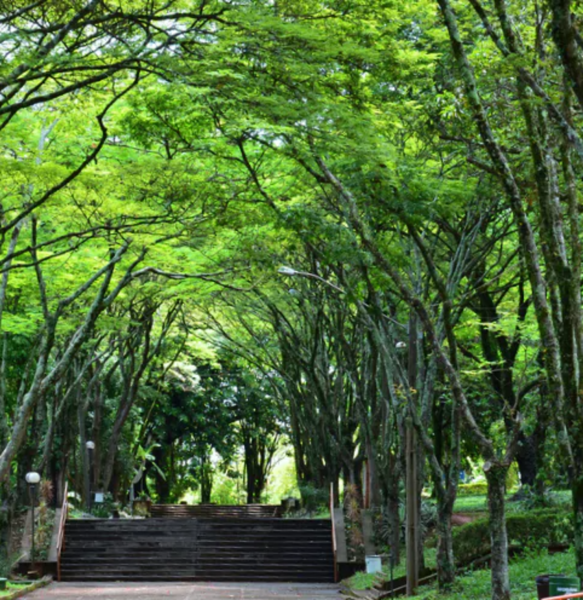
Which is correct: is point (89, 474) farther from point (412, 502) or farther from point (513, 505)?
point (412, 502)

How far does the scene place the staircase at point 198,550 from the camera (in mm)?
22812

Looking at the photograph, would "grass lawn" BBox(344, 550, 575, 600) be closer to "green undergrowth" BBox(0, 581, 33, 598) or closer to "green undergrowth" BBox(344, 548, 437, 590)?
"green undergrowth" BBox(344, 548, 437, 590)

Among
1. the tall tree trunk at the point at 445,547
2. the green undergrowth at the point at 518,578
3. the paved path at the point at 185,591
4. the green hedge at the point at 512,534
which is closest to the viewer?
the green undergrowth at the point at 518,578

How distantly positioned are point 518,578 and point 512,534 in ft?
11.6

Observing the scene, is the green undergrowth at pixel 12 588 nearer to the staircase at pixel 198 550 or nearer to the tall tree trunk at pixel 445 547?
the staircase at pixel 198 550

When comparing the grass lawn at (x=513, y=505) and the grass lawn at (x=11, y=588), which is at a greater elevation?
the grass lawn at (x=513, y=505)

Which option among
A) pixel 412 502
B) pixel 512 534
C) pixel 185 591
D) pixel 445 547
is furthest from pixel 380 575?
pixel 445 547

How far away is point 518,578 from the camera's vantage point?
48.2ft

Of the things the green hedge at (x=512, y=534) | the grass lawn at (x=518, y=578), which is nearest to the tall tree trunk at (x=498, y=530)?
the grass lawn at (x=518, y=578)

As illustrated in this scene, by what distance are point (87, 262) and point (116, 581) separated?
8.22 metres

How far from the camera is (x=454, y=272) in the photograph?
14609 mm

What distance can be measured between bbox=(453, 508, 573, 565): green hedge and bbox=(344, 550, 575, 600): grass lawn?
2.03ft

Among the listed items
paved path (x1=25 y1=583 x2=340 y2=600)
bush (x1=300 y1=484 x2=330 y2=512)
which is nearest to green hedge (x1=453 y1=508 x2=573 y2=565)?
paved path (x1=25 y1=583 x2=340 y2=600)

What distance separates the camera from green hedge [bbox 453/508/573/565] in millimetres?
17734
